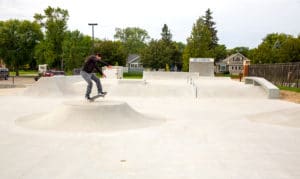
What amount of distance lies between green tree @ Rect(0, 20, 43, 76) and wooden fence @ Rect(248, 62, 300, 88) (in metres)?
39.1

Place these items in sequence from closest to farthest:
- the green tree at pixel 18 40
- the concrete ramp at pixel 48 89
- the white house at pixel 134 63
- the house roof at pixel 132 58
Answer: the concrete ramp at pixel 48 89 < the green tree at pixel 18 40 < the white house at pixel 134 63 < the house roof at pixel 132 58

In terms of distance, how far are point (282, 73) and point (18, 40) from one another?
43.1 meters

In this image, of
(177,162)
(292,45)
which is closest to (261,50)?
(292,45)

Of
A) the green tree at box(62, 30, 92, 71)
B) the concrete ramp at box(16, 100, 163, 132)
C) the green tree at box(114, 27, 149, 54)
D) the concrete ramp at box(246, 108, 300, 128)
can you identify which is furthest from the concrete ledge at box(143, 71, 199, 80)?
the green tree at box(114, 27, 149, 54)

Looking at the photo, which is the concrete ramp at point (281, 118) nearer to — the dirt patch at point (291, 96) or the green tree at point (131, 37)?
the dirt patch at point (291, 96)

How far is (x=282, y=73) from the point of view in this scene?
81.8 feet

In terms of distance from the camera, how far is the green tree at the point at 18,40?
160 feet

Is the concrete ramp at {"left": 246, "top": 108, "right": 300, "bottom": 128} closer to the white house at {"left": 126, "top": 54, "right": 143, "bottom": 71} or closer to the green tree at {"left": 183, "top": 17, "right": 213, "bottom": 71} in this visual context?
the green tree at {"left": 183, "top": 17, "right": 213, "bottom": 71}

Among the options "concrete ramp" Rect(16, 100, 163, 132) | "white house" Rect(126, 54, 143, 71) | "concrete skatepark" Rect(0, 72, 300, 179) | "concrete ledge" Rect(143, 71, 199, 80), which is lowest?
"concrete skatepark" Rect(0, 72, 300, 179)

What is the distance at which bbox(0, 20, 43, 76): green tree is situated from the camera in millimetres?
48656

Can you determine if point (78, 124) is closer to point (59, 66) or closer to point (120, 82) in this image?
point (120, 82)

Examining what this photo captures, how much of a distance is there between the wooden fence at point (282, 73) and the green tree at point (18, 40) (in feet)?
128

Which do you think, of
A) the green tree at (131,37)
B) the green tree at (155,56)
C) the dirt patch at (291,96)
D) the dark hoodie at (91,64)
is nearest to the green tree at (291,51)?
the green tree at (155,56)

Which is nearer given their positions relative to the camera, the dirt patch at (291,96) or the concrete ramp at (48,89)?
the dirt patch at (291,96)
